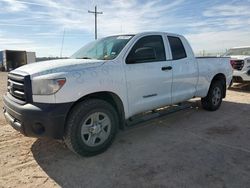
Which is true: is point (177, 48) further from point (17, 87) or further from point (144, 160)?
point (17, 87)

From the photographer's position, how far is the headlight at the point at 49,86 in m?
3.60

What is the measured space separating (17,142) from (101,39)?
2524 mm

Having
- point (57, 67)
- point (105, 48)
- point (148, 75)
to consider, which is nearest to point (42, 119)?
point (57, 67)

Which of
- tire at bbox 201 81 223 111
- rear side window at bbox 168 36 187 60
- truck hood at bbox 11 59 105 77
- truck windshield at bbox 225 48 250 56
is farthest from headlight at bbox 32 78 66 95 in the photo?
truck windshield at bbox 225 48 250 56

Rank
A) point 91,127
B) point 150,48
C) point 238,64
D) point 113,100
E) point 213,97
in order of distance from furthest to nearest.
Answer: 1. point 238,64
2. point 213,97
3. point 150,48
4. point 113,100
5. point 91,127

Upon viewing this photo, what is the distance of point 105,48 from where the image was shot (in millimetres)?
4867

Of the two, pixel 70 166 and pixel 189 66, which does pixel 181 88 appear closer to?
pixel 189 66

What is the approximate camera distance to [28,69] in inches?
157

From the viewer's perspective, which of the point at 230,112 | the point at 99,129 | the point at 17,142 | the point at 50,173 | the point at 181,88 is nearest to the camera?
Result: the point at 50,173

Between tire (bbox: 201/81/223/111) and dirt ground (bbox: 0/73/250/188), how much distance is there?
1312 millimetres

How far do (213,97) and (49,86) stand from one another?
4.89 metres

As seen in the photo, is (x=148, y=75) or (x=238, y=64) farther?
(x=238, y=64)

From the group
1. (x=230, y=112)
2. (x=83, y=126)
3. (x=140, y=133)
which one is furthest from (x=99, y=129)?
(x=230, y=112)

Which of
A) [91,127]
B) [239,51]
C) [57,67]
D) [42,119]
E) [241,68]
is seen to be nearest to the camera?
[42,119]
